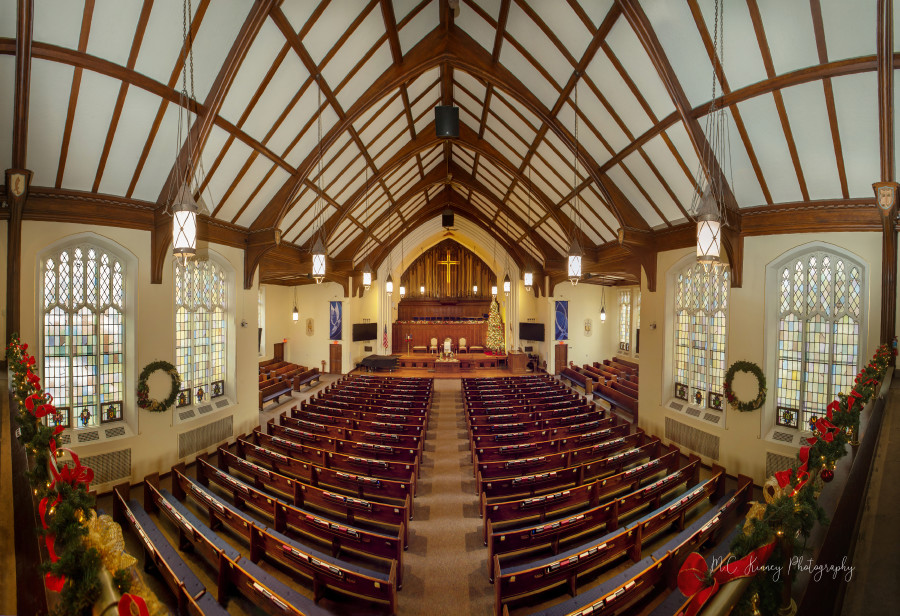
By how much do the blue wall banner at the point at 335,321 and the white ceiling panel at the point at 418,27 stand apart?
44.5 ft

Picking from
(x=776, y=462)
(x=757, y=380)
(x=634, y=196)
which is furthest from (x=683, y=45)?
(x=776, y=462)

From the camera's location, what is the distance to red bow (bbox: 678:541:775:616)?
1572 mm

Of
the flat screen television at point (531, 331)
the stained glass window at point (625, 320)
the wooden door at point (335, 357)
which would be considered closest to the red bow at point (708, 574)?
the flat screen television at point (531, 331)

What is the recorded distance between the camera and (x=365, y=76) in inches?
343

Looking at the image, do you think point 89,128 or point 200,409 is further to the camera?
point 200,409

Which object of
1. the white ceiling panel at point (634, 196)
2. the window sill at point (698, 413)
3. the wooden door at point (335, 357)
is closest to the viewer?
the window sill at point (698, 413)

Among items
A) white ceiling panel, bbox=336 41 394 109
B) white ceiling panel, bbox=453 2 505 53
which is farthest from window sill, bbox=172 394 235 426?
white ceiling panel, bbox=453 2 505 53

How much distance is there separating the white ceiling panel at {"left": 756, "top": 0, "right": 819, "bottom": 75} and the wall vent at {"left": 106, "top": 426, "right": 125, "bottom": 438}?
45.0ft

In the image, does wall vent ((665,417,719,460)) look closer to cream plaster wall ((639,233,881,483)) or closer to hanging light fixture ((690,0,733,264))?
cream plaster wall ((639,233,881,483))

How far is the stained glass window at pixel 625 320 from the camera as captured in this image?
20266 mm

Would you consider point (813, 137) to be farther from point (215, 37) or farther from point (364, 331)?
point (364, 331)

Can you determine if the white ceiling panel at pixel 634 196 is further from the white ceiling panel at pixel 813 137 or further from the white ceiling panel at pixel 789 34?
the white ceiling panel at pixel 789 34

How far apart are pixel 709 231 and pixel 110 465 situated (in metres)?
12.1

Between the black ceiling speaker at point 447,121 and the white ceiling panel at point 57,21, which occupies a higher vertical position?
the black ceiling speaker at point 447,121
